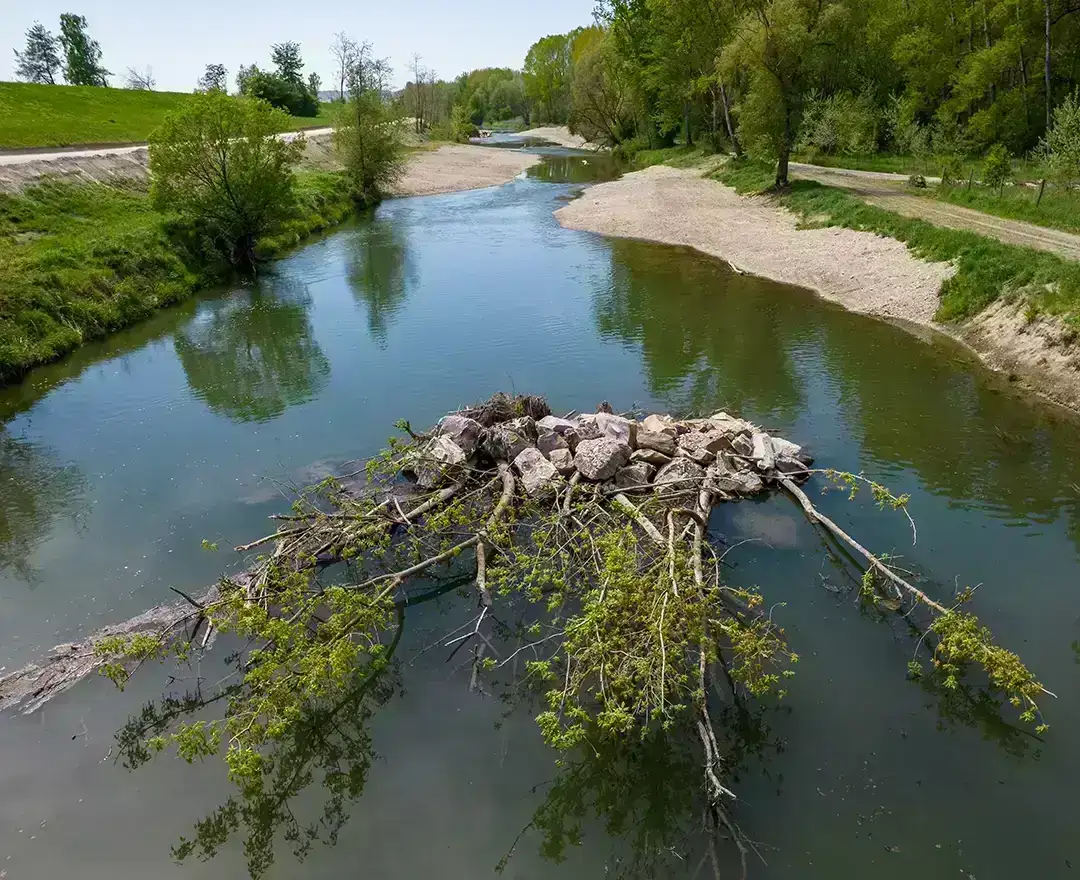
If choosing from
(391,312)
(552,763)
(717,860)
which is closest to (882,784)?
(717,860)

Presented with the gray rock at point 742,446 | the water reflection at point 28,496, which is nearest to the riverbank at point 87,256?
the water reflection at point 28,496

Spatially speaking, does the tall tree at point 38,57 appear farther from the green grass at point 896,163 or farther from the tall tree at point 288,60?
the green grass at point 896,163

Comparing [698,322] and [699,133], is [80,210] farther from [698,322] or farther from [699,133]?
[699,133]

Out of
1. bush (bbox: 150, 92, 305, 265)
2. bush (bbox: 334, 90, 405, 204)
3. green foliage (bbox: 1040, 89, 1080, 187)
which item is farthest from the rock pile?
bush (bbox: 334, 90, 405, 204)

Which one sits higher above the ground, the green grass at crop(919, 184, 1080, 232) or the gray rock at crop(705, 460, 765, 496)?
the green grass at crop(919, 184, 1080, 232)

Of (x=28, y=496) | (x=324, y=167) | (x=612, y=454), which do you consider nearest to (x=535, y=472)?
(x=612, y=454)

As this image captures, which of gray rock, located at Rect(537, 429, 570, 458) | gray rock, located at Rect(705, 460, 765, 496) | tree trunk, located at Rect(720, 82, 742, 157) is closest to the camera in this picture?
gray rock, located at Rect(705, 460, 765, 496)

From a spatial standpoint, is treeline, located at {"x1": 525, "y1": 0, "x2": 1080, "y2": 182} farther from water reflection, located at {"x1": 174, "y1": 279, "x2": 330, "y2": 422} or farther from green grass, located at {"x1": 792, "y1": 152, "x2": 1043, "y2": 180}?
water reflection, located at {"x1": 174, "y1": 279, "x2": 330, "y2": 422}
